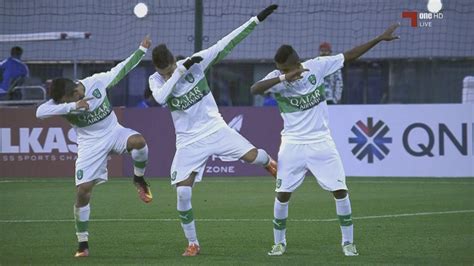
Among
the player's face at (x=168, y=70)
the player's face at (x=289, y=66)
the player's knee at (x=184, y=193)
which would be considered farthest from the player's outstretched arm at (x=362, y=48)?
the player's knee at (x=184, y=193)

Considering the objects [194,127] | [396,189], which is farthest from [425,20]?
[194,127]

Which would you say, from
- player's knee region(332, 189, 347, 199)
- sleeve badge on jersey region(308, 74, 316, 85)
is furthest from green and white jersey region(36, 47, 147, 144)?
player's knee region(332, 189, 347, 199)

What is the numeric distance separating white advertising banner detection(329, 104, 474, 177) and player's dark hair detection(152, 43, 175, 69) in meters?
11.7

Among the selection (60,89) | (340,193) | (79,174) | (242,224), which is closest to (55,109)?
(60,89)

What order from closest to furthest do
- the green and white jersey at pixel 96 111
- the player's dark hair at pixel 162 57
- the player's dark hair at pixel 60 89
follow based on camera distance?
the player's dark hair at pixel 162 57 < the player's dark hair at pixel 60 89 < the green and white jersey at pixel 96 111

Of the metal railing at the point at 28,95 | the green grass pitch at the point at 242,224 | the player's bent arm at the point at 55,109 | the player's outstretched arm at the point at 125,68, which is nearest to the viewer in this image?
the green grass pitch at the point at 242,224

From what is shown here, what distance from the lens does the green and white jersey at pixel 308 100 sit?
13242mm

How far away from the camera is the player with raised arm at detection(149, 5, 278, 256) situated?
13555mm

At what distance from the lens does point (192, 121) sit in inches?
544

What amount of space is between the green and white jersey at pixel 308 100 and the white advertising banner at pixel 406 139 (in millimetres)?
11469

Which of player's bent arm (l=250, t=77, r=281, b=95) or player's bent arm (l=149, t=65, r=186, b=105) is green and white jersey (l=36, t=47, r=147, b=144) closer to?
player's bent arm (l=149, t=65, r=186, b=105)

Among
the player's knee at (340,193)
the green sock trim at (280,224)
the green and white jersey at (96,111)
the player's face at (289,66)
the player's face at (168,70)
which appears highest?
the player's face at (289,66)

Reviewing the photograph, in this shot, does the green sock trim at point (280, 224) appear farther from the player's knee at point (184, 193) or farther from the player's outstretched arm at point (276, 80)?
the player's outstretched arm at point (276, 80)

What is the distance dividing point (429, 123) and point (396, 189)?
2770mm
